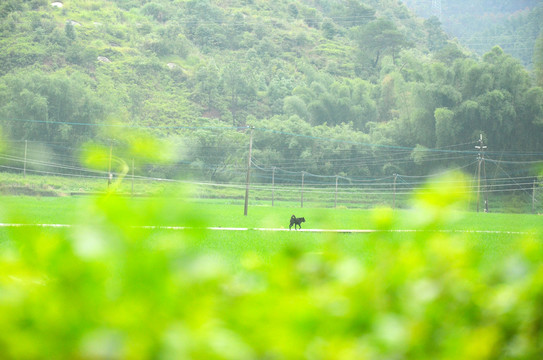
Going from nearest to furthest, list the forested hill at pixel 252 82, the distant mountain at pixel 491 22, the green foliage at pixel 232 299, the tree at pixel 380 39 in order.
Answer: the green foliage at pixel 232 299
the forested hill at pixel 252 82
the tree at pixel 380 39
the distant mountain at pixel 491 22

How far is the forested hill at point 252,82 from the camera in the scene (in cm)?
4538

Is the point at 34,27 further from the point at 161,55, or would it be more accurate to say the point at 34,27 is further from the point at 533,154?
the point at 533,154

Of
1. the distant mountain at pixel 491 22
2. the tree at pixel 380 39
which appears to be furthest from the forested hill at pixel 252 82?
the distant mountain at pixel 491 22

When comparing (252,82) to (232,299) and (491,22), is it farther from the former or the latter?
(232,299)

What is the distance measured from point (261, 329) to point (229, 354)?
0.11 metres

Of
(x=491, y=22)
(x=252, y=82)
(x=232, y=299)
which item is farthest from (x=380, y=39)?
(x=232, y=299)

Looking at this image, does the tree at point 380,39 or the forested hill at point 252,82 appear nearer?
the forested hill at point 252,82

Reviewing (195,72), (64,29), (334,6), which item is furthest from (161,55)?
(334,6)

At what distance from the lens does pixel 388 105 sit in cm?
5684

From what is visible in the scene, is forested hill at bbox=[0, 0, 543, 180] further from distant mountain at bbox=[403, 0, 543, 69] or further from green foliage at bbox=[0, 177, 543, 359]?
green foliage at bbox=[0, 177, 543, 359]

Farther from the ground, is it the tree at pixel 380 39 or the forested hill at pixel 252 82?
the tree at pixel 380 39

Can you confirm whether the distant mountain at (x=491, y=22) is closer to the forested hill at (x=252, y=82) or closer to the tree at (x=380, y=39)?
the forested hill at (x=252, y=82)

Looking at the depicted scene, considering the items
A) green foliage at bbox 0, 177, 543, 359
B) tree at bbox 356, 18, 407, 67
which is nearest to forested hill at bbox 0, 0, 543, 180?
tree at bbox 356, 18, 407, 67

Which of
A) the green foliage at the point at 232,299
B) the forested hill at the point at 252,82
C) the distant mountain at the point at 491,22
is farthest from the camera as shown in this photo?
the distant mountain at the point at 491,22
